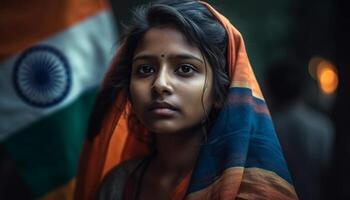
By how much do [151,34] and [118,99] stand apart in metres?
0.40

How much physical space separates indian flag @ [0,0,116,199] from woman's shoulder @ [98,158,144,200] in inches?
35.0

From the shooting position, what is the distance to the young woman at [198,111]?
6.57 feet

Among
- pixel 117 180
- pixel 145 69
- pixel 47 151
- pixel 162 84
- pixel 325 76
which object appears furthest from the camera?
pixel 325 76

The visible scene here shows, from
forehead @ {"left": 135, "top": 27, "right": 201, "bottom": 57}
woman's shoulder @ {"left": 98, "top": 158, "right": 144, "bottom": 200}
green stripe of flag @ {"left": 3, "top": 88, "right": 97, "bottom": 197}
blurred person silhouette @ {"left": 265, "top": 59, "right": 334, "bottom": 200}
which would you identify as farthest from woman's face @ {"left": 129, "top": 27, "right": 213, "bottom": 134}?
blurred person silhouette @ {"left": 265, "top": 59, "right": 334, "bottom": 200}

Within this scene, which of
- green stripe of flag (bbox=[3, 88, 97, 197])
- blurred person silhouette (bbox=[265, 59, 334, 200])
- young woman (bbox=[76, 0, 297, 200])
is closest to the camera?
young woman (bbox=[76, 0, 297, 200])

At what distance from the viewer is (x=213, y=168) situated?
202 cm

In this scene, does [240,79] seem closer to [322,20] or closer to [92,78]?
[92,78]

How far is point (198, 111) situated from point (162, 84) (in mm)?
169

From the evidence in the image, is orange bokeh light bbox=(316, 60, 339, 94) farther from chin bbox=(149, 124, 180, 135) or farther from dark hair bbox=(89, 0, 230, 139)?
chin bbox=(149, 124, 180, 135)

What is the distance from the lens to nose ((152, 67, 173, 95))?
2018 mm

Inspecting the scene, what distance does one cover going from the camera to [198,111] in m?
2.07

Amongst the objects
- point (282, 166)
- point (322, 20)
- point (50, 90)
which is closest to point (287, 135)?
point (50, 90)

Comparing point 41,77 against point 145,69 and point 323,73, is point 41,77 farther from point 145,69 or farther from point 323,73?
point 323,73

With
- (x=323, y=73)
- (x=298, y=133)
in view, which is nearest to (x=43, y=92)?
(x=298, y=133)
